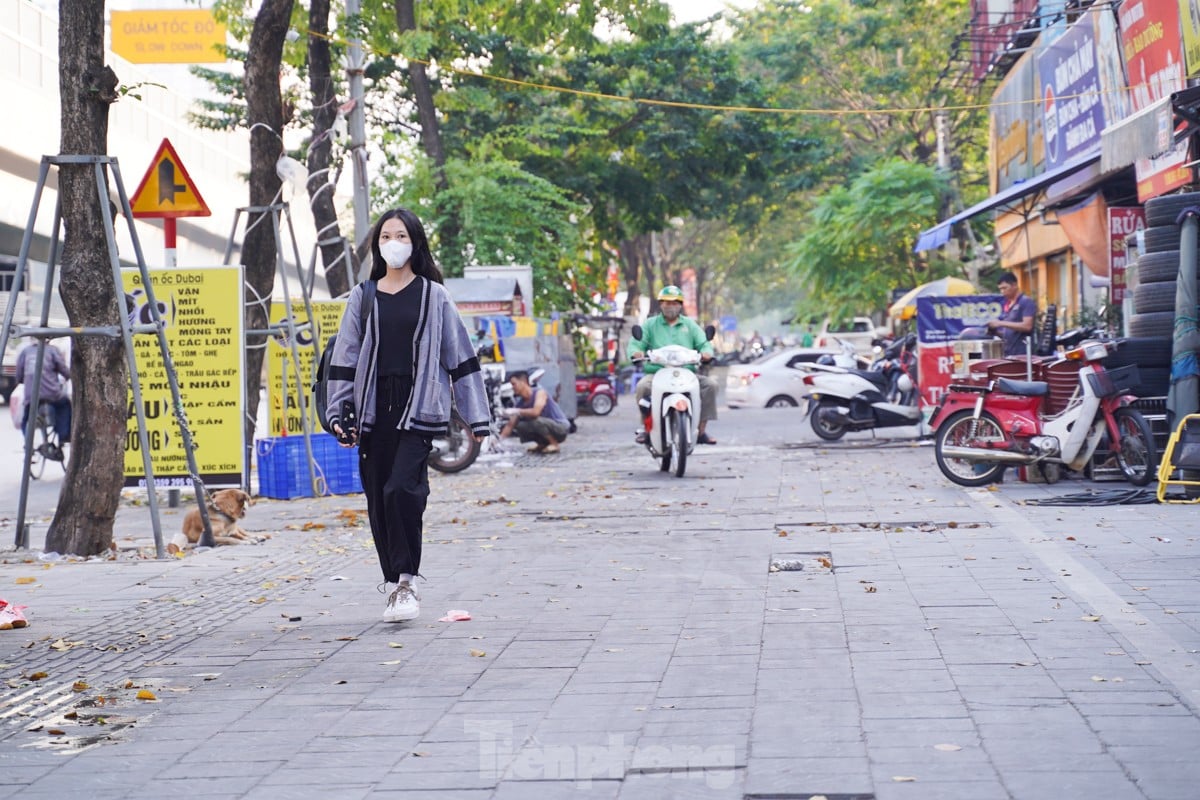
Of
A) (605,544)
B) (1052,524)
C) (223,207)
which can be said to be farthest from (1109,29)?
(223,207)

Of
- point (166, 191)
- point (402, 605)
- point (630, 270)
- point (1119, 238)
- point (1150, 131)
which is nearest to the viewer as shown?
point (402, 605)

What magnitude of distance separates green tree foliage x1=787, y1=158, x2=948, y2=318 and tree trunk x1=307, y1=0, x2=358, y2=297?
18.7m

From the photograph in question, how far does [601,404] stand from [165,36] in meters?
10.9

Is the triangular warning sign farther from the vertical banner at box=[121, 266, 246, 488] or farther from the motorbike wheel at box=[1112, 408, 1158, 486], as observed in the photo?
the motorbike wheel at box=[1112, 408, 1158, 486]

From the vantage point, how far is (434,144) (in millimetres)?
27844

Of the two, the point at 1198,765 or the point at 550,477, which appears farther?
the point at 550,477

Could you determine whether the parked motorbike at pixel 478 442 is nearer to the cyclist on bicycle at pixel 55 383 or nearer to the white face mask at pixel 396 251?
the cyclist on bicycle at pixel 55 383

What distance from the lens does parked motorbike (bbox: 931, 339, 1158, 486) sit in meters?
11.8

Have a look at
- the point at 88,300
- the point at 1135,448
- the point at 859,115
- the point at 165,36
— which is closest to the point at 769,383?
the point at 859,115

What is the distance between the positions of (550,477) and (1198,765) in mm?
11539

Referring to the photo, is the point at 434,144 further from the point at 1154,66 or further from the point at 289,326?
the point at 289,326

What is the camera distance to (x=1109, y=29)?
66.7 feet

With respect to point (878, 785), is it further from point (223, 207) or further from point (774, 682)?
point (223, 207)

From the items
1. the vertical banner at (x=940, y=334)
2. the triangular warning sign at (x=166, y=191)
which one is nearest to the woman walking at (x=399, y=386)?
the triangular warning sign at (x=166, y=191)
